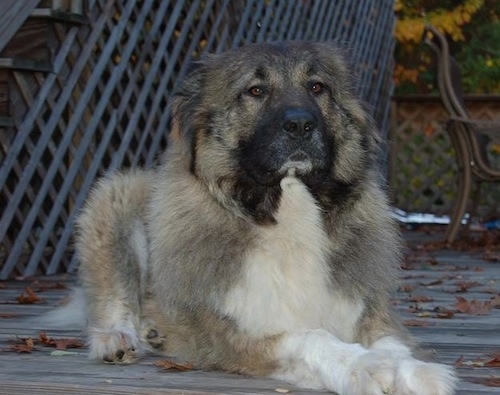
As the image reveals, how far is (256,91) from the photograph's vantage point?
3.23 metres

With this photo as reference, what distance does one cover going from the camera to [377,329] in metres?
3.10

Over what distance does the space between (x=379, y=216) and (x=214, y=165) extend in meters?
0.54

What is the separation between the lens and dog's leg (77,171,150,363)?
3.56 meters

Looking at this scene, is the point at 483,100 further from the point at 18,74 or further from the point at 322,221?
the point at 322,221

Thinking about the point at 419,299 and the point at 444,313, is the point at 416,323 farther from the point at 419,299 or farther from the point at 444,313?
the point at 419,299

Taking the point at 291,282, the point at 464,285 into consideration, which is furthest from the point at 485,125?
the point at 291,282

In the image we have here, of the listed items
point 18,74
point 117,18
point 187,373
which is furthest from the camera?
point 117,18

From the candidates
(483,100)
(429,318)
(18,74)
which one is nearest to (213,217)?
(429,318)

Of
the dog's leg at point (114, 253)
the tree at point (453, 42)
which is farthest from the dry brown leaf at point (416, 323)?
the tree at point (453, 42)

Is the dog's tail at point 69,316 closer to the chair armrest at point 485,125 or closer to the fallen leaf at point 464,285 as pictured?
the fallen leaf at point 464,285

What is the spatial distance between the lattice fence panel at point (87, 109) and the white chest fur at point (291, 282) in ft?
8.09

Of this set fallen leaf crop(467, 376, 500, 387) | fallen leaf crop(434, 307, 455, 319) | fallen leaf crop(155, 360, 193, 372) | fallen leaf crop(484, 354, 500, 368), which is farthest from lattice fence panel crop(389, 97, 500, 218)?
fallen leaf crop(467, 376, 500, 387)

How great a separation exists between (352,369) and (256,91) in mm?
1050

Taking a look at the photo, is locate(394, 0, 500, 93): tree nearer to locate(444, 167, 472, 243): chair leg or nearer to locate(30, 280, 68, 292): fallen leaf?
locate(444, 167, 472, 243): chair leg
